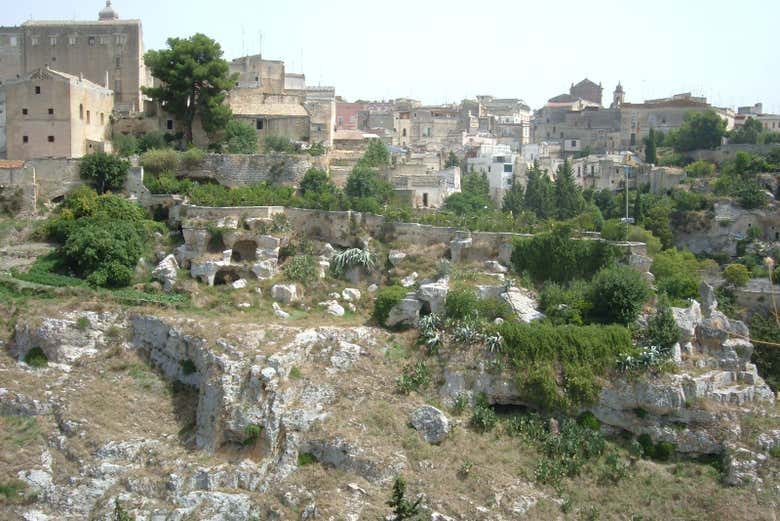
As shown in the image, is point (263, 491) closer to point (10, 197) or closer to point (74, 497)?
point (74, 497)

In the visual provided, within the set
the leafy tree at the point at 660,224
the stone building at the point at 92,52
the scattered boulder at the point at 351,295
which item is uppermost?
the stone building at the point at 92,52

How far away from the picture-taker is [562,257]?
27422 mm

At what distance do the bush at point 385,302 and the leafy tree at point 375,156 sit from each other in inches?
408

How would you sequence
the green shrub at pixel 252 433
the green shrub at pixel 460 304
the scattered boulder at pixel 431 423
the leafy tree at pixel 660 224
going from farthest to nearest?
the leafy tree at pixel 660 224 < the green shrub at pixel 460 304 < the scattered boulder at pixel 431 423 < the green shrub at pixel 252 433

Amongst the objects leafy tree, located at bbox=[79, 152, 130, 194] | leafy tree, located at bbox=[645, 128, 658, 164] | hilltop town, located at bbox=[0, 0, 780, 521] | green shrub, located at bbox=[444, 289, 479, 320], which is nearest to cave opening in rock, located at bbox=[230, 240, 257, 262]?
Result: hilltop town, located at bbox=[0, 0, 780, 521]

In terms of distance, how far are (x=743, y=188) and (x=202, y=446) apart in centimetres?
2705

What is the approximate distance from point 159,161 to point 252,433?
14.1 meters

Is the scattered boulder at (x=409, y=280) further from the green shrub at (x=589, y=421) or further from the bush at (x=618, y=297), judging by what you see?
the green shrub at (x=589, y=421)

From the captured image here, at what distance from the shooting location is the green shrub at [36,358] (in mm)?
23703

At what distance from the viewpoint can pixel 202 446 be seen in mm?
22016

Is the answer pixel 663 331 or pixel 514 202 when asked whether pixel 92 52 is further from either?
pixel 663 331

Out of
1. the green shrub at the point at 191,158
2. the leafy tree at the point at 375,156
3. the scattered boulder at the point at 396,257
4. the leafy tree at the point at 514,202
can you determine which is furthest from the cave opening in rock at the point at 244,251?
the leafy tree at the point at 514,202

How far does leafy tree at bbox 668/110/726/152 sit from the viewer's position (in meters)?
47.9

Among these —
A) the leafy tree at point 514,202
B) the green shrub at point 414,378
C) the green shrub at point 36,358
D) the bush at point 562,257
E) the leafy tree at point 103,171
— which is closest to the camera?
the green shrub at point 414,378
